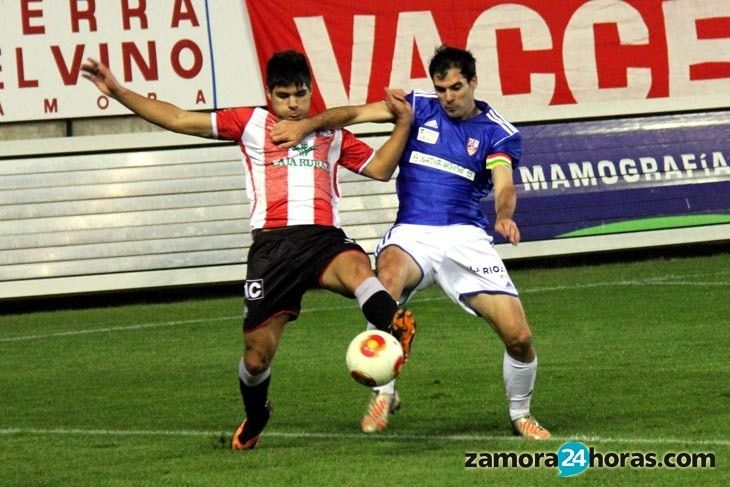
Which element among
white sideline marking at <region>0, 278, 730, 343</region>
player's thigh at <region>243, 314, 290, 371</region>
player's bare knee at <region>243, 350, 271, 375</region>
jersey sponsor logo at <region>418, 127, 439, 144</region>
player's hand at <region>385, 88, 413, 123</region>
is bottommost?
white sideline marking at <region>0, 278, 730, 343</region>

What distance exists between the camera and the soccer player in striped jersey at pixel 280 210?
8.07 meters

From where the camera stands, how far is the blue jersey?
879 centimetres

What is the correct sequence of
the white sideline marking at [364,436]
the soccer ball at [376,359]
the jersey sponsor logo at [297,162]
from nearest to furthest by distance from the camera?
the soccer ball at [376,359] < the white sideline marking at [364,436] < the jersey sponsor logo at [297,162]

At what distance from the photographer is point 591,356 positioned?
37.7 feet

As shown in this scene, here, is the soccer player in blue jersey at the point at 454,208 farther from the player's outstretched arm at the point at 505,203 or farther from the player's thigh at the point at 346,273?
the player's thigh at the point at 346,273

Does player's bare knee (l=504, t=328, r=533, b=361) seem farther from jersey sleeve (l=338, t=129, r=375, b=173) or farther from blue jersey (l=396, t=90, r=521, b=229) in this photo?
jersey sleeve (l=338, t=129, r=375, b=173)

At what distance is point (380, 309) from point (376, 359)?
1.41 ft

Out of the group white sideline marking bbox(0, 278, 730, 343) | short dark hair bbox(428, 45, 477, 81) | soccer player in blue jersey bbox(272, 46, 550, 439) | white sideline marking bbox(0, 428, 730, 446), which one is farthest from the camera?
white sideline marking bbox(0, 278, 730, 343)

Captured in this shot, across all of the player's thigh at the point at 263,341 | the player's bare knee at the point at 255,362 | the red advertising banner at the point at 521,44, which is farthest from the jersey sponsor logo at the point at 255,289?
the red advertising banner at the point at 521,44

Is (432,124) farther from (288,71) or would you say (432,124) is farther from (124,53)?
(124,53)

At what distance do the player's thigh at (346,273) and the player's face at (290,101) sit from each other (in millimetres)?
741

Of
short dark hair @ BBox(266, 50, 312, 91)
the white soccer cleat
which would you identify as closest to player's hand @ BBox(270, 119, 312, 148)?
short dark hair @ BBox(266, 50, 312, 91)

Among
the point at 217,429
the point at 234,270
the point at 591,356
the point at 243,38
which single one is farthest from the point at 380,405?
the point at 243,38

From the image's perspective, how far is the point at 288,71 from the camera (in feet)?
26.6
